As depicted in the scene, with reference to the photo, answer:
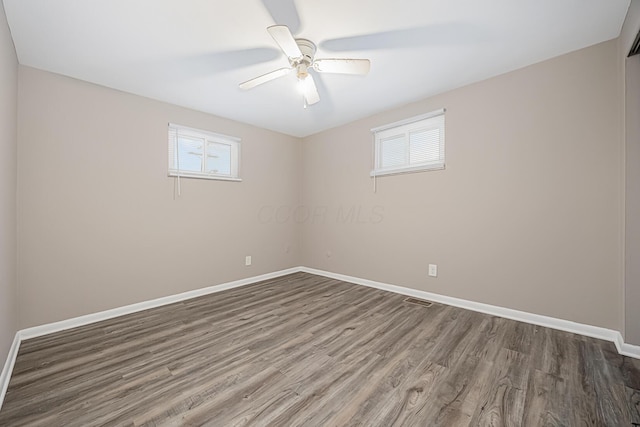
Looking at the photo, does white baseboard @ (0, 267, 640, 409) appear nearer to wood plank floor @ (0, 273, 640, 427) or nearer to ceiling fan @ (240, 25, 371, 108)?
wood plank floor @ (0, 273, 640, 427)

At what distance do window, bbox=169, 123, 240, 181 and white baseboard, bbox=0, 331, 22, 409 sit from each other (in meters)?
Answer: 1.90

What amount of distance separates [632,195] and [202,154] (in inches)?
163

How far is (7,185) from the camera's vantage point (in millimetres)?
1828

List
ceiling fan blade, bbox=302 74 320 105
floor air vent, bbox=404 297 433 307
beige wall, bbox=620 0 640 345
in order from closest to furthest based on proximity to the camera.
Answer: beige wall, bbox=620 0 640 345 → ceiling fan blade, bbox=302 74 320 105 → floor air vent, bbox=404 297 433 307

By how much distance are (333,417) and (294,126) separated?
3634 millimetres

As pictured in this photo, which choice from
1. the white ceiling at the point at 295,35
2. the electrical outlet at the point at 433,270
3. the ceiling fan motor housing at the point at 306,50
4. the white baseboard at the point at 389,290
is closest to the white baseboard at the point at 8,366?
the white baseboard at the point at 389,290

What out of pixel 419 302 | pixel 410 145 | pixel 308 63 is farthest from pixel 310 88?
pixel 419 302

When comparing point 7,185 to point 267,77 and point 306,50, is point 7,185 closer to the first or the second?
point 267,77

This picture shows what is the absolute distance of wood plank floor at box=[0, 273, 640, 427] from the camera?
1.34 meters

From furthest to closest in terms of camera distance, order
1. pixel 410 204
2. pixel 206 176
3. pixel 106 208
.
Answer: pixel 206 176, pixel 410 204, pixel 106 208

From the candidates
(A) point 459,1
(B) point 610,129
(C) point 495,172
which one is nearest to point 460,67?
(A) point 459,1

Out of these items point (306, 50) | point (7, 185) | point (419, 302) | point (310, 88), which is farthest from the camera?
point (419, 302)

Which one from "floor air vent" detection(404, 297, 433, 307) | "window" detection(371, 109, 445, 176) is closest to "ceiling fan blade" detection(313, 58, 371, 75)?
"window" detection(371, 109, 445, 176)

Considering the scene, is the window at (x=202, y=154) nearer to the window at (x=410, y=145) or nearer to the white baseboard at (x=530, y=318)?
the window at (x=410, y=145)
